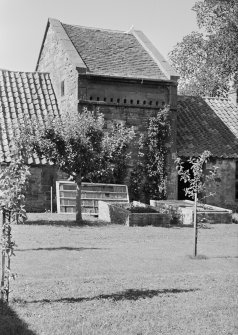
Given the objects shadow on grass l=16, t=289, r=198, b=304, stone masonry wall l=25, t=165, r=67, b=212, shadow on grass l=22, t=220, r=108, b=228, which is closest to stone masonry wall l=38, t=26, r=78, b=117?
stone masonry wall l=25, t=165, r=67, b=212

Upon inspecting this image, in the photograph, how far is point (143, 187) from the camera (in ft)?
76.7

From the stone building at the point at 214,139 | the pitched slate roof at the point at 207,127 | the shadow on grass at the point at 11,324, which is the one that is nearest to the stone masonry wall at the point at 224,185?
the stone building at the point at 214,139

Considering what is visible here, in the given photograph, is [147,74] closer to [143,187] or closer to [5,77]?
[143,187]

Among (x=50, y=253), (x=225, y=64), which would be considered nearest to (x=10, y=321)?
(x=50, y=253)

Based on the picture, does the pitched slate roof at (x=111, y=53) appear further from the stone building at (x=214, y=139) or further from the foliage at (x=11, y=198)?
the foliage at (x=11, y=198)

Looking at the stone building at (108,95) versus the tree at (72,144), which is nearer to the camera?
the tree at (72,144)

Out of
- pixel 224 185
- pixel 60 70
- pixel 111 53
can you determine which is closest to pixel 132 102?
pixel 111 53

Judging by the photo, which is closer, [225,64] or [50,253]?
[50,253]

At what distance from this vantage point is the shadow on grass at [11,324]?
24.2ft

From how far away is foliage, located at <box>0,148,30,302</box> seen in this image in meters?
8.72

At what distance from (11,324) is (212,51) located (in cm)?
2673

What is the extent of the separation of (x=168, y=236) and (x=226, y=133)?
11.9 metres

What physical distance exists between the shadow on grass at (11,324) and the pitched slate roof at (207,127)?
55.4 feet

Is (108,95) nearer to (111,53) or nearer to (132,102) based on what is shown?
(132,102)
